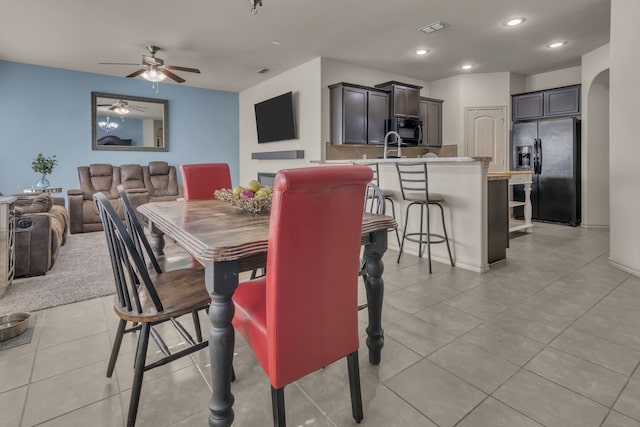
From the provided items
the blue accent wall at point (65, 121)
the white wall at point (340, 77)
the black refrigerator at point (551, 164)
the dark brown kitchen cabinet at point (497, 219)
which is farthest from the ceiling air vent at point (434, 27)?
the blue accent wall at point (65, 121)

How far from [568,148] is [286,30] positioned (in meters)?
4.69

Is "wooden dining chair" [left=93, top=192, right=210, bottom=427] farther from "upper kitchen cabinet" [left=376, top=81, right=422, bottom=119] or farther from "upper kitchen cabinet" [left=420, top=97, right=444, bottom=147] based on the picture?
"upper kitchen cabinet" [left=420, top=97, right=444, bottom=147]

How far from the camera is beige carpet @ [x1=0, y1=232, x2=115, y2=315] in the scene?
2711 mm

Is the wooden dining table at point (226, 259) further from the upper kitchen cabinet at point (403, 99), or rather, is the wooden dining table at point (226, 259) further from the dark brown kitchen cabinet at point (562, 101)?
the dark brown kitchen cabinet at point (562, 101)

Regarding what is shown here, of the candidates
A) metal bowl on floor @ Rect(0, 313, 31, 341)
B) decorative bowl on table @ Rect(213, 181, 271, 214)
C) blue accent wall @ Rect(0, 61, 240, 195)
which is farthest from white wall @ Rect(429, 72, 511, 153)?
metal bowl on floor @ Rect(0, 313, 31, 341)

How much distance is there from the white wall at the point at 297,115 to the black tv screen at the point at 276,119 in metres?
0.11

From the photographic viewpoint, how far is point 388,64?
5930mm

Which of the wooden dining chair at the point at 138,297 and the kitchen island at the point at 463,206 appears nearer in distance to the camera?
the wooden dining chair at the point at 138,297

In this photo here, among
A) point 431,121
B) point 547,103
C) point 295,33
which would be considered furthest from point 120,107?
point 547,103

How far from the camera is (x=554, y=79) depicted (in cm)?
645

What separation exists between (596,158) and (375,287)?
18.8 feet

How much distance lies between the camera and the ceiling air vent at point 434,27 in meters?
4.30

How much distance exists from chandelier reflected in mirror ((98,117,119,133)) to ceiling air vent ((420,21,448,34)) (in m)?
5.46

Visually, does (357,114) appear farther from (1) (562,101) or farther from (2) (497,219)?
(1) (562,101)
